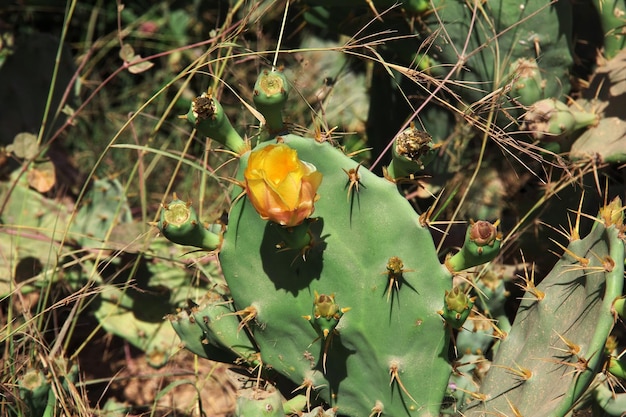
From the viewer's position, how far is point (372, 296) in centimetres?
138

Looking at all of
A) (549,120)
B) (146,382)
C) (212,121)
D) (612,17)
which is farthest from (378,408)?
(612,17)

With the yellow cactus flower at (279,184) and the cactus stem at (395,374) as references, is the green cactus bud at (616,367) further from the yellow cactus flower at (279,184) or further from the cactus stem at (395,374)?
the yellow cactus flower at (279,184)

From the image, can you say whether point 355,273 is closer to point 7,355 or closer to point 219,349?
point 219,349

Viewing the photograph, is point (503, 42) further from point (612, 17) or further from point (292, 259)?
point (292, 259)

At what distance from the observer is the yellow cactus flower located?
1235 mm

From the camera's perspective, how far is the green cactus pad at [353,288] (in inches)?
53.7

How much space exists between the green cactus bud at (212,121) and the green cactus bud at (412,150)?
0.27 m

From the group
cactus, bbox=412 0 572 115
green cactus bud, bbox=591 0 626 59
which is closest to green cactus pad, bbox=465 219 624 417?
cactus, bbox=412 0 572 115

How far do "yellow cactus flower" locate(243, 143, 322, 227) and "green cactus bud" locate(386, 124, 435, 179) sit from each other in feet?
0.51

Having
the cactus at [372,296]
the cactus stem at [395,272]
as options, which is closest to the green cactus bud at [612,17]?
the cactus at [372,296]

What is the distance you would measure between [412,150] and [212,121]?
341 millimetres

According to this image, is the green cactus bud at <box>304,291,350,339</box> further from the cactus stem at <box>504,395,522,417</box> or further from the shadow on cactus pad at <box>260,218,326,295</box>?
the cactus stem at <box>504,395,522,417</box>

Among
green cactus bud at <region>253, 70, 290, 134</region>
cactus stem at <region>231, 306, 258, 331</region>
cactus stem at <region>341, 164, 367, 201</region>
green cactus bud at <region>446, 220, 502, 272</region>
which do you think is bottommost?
cactus stem at <region>231, 306, 258, 331</region>

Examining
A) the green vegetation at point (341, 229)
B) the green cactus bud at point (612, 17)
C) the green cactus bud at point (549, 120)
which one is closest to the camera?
the green vegetation at point (341, 229)
